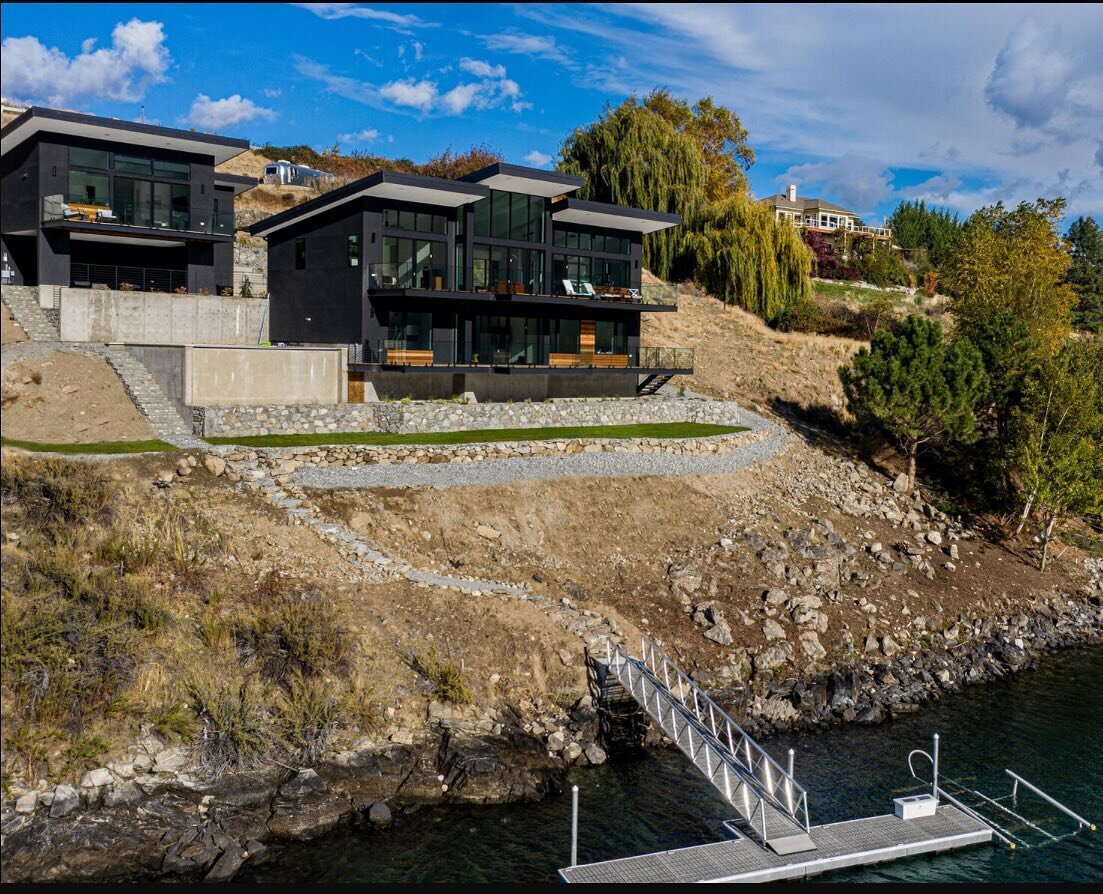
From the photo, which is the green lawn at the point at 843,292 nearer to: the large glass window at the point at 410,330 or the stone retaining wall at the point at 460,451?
the stone retaining wall at the point at 460,451

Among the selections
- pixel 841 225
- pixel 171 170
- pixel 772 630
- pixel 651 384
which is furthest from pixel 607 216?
pixel 841 225

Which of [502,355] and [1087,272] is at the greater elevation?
[1087,272]

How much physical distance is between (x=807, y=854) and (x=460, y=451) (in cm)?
1726

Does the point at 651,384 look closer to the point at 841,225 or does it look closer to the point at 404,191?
the point at 404,191

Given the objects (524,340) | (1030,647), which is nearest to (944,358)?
(1030,647)

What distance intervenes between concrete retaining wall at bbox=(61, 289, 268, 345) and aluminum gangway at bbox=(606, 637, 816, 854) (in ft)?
74.6

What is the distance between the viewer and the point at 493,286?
38.8 m

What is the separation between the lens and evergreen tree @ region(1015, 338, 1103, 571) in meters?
35.9

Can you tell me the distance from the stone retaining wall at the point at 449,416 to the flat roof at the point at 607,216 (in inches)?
315

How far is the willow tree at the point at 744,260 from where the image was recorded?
5734 centimetres

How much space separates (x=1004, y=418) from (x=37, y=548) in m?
36.2

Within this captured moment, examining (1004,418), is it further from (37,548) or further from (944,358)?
(37,548)

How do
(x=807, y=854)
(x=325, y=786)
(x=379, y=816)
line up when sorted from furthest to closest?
(x=325, y=786) < (x=379, y=816) < (x=807, y=854)

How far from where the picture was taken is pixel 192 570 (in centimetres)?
2403
